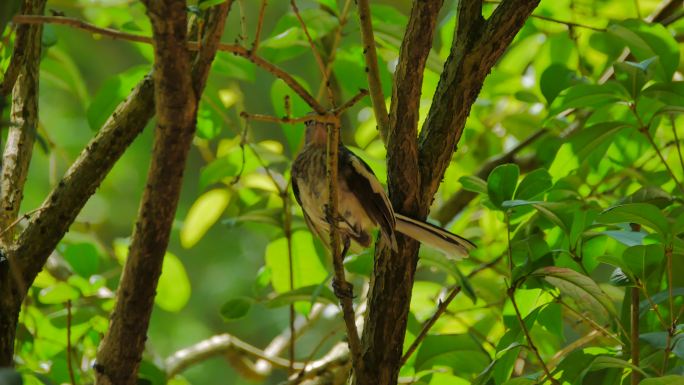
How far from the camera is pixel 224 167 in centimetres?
195

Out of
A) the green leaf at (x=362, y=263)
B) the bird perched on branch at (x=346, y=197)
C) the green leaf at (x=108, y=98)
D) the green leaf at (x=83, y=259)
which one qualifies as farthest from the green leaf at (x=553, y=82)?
the green leaf at (x=83, y=259)

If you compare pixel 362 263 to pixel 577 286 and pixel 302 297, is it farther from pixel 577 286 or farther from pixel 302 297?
pixel 577 286

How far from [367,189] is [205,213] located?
0.66 metres

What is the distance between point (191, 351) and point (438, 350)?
957 millimetres

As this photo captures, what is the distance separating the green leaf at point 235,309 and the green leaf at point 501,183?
64cm

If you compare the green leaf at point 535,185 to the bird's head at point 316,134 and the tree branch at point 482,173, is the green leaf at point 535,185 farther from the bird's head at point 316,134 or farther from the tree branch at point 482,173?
the tree branch at point 482,173

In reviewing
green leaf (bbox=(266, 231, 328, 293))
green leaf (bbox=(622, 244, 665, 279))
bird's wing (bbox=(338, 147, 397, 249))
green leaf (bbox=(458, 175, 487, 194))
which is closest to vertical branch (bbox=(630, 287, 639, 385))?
green leaf (bbox=(622, 244, 665, 279))

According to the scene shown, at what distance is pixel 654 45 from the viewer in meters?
1.58

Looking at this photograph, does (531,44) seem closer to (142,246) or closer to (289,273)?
(289,273)

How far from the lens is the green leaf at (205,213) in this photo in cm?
220

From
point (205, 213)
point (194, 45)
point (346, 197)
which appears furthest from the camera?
point (205, 213)

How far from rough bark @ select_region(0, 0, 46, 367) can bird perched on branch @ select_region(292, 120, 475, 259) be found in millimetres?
553

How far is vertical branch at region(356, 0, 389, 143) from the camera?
4.60 ft

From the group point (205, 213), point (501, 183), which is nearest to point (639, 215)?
point (501, 183)
